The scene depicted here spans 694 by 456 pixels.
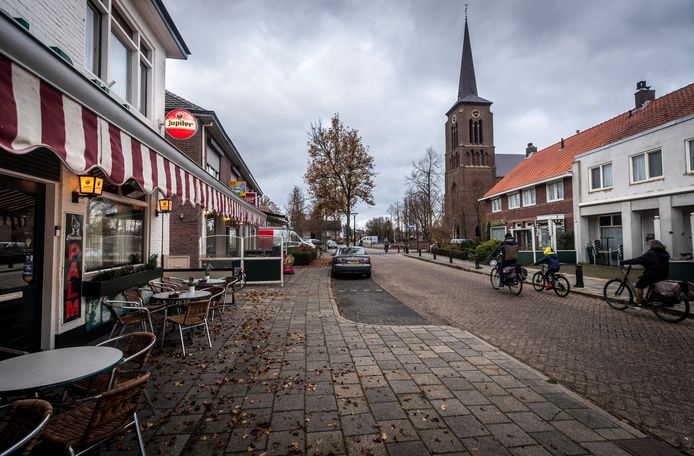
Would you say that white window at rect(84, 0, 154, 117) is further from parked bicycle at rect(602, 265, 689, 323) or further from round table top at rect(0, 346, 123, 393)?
parked bicycle at rect(602, 265, 689, 323)

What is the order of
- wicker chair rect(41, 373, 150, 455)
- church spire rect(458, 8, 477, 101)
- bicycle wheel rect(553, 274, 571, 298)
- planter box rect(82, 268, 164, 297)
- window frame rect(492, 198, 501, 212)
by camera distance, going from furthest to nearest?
church spire rect(458, 8, 477, 101), window frame rect(492, 198, 501, 212), bicycle wheel rect(553, 274, 571, 298), planter box rect(82, 268, 164, 297), wicker chair rect(41, 373, 150, 455)

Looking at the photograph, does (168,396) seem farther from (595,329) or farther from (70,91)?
(595,329)

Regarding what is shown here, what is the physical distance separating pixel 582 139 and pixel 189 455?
30886 millimetres

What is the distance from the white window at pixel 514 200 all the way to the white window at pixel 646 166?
11.9 m

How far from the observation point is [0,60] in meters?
2.13

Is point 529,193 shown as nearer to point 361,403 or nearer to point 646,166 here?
point 646,166

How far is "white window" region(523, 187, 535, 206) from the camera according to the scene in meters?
26.6

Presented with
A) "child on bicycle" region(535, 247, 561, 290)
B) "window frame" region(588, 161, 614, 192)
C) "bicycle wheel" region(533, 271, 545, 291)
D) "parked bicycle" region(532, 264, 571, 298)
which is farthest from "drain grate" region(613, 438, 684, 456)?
"window frame" region(588, 161, 614, 192)

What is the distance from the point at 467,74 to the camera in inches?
2162

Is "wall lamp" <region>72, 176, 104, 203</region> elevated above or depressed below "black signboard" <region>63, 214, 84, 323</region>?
above

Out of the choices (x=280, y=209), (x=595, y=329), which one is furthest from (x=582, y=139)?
(x=280, y=209)

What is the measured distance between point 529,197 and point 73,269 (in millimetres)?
29218

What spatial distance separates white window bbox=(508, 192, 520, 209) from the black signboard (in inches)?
1182

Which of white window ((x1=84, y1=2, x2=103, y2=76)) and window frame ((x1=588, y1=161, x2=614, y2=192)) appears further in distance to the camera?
window frame ((x1=588, y1=161, x2=614, y2=192))
